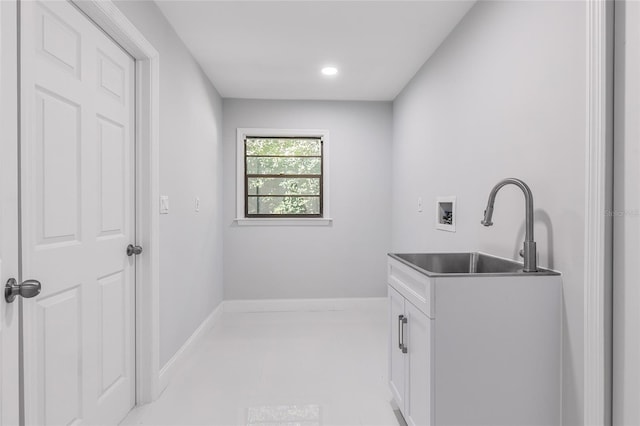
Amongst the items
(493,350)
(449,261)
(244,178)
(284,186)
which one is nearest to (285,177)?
(284,186)

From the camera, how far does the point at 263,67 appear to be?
320 centimetres

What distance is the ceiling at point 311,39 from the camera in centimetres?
228

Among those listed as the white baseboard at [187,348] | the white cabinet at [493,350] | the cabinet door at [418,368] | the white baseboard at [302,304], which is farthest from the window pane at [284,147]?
the white cabinet at [493,350]

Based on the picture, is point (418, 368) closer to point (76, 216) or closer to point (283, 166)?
point (76, 216)

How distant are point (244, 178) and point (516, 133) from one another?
3.00m

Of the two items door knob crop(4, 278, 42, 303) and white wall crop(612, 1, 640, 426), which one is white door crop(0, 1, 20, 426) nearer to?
door knob crop(4, 278, 42, 303)

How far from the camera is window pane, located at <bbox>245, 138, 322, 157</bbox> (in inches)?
165

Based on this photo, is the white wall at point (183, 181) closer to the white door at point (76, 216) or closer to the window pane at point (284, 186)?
the white door at point (76, 216)

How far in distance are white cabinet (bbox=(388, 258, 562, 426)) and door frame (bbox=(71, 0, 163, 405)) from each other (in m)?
1.58

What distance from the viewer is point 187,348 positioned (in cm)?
279

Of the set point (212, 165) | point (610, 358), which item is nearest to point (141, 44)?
point (212, 165)

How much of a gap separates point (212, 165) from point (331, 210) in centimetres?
141

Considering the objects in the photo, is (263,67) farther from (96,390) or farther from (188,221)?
(96,390)

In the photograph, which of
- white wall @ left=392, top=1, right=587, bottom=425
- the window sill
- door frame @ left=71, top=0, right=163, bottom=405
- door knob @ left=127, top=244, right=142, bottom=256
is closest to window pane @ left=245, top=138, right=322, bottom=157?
the window sill
